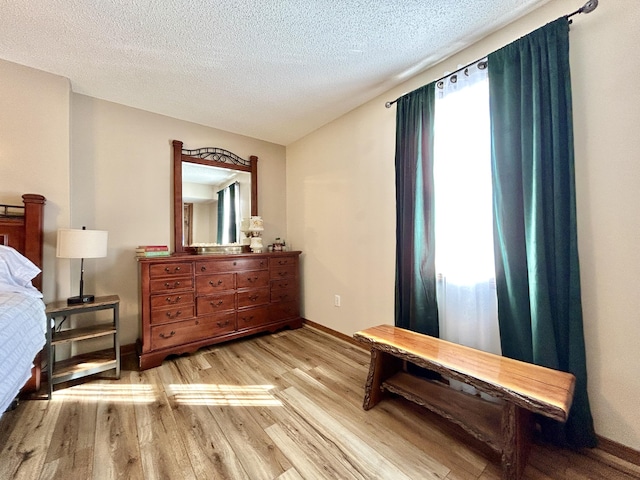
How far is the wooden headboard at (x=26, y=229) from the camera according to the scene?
178 centimetres

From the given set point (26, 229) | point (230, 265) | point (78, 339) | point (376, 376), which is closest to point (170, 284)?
point (230, 265)

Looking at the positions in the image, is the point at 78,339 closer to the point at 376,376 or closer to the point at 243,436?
the point at 243,436

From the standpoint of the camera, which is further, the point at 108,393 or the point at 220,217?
the point at 220,217

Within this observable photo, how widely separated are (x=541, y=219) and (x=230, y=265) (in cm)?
246

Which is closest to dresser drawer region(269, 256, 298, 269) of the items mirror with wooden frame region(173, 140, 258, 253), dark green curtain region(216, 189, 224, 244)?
mirror with wooden frame region(173, 140, 258, 253)

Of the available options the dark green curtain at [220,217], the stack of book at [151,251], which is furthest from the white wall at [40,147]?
the dark green curtain at [220,217]

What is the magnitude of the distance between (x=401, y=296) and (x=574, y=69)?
65.6 inches

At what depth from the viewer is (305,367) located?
214 cm

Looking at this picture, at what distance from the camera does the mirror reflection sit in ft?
9.10

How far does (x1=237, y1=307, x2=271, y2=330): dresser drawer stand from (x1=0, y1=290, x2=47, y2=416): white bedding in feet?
4.63

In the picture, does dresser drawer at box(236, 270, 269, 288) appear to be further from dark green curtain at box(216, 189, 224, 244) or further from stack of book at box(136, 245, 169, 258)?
stack of book at box(136, 245, 169, 258)

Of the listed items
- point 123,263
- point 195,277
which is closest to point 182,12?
point 195,277

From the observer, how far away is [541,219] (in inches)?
53.6

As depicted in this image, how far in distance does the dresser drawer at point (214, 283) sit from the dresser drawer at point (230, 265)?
0.05 metres
